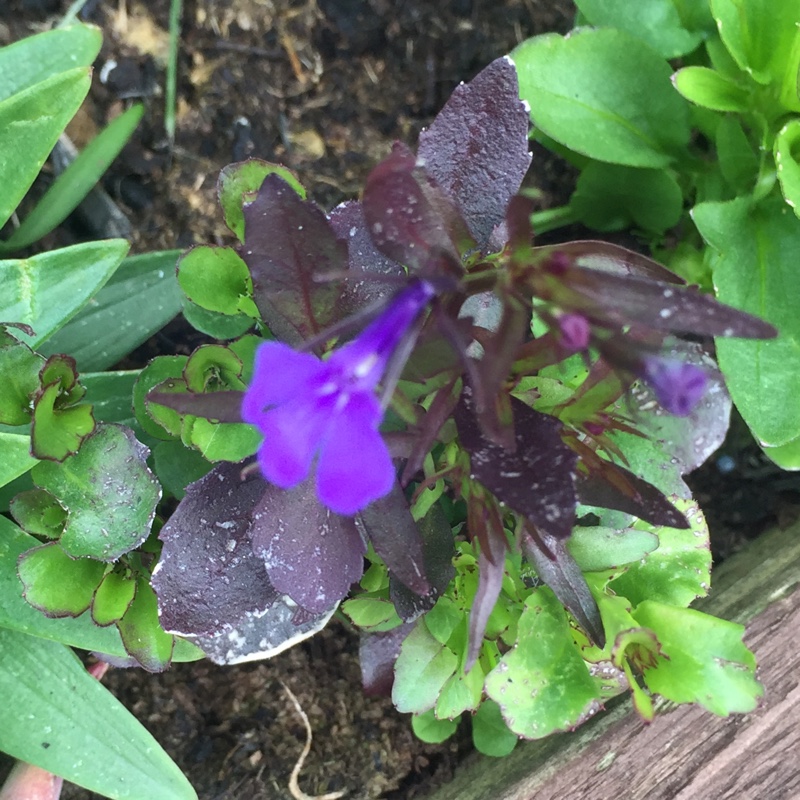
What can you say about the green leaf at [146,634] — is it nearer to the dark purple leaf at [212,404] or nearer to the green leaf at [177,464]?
the green leaf at [177,464]

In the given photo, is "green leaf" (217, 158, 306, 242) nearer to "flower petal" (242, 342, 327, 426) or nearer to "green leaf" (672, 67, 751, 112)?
"flower petal" (242, 342, 327, 426)

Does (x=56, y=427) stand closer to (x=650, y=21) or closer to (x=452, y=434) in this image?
(x=452, y=434)

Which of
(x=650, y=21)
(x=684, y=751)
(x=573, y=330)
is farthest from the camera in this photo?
(x=650, y=21)

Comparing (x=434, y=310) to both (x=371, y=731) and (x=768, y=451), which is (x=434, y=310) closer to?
(x=768, y=451)

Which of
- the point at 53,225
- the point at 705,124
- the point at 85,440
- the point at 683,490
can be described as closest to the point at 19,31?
the point at 53,225

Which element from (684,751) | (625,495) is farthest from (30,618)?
(684,751)

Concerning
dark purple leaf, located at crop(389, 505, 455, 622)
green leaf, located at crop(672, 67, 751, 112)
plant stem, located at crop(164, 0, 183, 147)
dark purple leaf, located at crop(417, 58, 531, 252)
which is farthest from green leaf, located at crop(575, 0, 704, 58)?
dark purple leaf, located at crop(389, 505, 455, 622)
